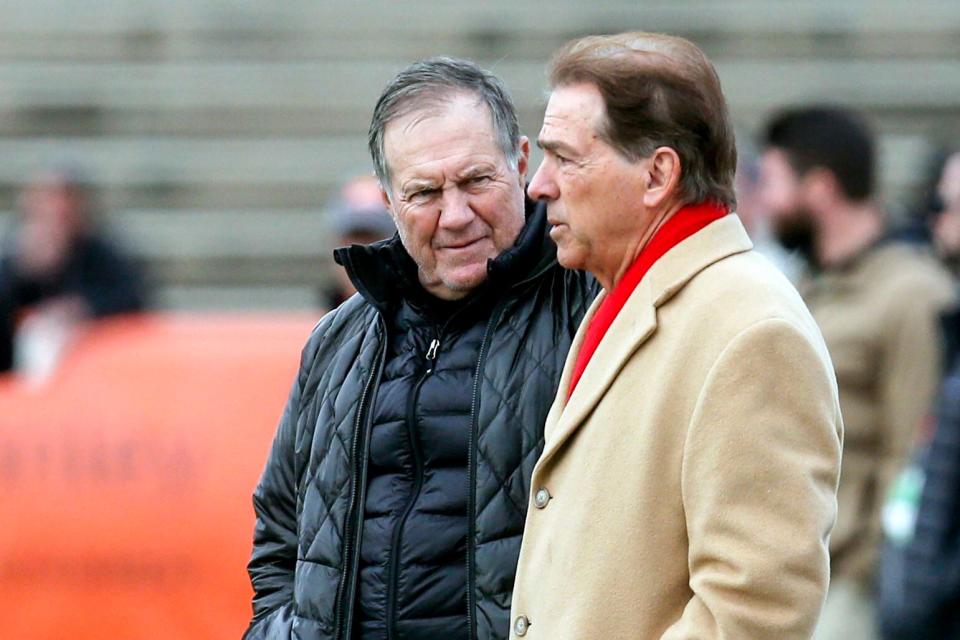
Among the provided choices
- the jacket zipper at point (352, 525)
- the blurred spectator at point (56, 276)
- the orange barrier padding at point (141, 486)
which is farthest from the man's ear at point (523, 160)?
the blurred spectator at point (56, 276)

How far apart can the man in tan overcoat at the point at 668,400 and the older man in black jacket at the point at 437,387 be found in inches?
7.1

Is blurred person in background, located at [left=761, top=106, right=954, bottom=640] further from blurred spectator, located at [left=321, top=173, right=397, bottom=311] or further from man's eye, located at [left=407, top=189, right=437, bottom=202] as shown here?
man's eye, located at [left=407, top=189, right=437, bottom=202]

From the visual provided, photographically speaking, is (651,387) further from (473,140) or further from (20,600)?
(20,600)

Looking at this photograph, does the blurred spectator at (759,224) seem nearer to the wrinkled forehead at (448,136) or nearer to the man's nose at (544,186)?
the wrinkled forehead at (448,136)

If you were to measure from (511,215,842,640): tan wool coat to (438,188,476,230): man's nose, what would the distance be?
1.31 feet

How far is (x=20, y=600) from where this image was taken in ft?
18.6

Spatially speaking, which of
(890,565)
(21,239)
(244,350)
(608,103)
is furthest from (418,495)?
(21,239)

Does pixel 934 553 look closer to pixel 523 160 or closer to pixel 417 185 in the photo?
pixel 523 160

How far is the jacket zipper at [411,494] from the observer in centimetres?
298

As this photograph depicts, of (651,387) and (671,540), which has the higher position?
(651,387)

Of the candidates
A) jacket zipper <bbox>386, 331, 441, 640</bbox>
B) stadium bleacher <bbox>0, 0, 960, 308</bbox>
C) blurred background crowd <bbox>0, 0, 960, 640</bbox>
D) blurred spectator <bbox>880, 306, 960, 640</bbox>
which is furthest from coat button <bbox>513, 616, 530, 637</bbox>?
stadium bleacher <bbox>0, 0, 960, 308</bbox>

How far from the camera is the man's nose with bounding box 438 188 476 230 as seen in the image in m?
3.04

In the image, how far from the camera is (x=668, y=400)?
Answer: 8.50 feet

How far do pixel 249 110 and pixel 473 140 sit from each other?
8.08m
